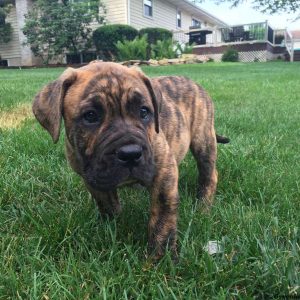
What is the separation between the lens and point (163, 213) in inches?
114

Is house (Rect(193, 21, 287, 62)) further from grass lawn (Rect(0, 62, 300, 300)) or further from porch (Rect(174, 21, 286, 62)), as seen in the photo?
grass lawn (Rect(0, 62, 300, 300))

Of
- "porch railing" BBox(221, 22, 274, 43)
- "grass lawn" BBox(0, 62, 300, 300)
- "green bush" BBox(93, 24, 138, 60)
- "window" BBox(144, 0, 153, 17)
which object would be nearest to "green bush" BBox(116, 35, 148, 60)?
"green bush" BBox(93, 24, 138, 60)

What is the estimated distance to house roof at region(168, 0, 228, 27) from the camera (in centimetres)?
3629

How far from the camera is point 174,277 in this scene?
2492 millimetres

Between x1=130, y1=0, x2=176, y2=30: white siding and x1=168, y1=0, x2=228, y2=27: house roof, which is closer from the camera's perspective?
x1=130, y1=0, x2=176, y2=30: white siding

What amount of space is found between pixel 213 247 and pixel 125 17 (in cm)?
2801

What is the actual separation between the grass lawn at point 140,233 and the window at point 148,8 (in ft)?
91.1

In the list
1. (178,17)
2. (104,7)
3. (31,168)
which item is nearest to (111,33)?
(104,7)

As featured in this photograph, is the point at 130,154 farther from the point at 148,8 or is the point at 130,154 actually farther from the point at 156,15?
the point at 156,15

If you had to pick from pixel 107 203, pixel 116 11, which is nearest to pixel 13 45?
pixel 116 11

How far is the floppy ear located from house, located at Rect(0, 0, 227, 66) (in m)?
27.1

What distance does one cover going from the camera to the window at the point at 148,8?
3145 centimetres

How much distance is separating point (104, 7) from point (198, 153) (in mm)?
26735

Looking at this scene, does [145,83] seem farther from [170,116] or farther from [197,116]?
[197,116]
